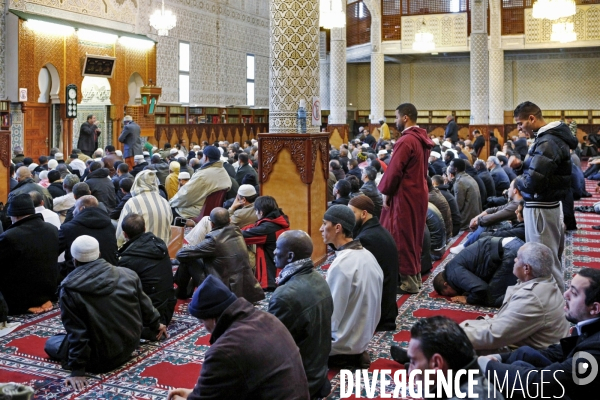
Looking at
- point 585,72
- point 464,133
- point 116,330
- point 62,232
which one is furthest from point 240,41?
point 116,330

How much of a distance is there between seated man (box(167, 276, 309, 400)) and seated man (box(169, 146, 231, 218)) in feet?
14.8

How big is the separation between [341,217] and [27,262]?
2293 millimetres

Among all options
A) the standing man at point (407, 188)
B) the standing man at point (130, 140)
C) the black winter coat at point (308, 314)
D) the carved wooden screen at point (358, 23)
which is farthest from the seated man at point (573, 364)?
the carved wooden screen at point (358, 23)

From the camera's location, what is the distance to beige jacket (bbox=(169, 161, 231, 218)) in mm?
6781

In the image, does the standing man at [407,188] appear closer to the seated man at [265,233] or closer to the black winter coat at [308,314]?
the seated man at [265,233]

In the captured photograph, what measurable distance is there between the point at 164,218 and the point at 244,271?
4.00 feet

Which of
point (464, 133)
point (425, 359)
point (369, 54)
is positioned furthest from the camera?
point (464, 133)

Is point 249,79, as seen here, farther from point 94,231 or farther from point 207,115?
point 94,231

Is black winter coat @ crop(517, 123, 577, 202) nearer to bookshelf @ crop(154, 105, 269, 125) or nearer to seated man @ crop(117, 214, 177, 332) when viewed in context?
seated man @ crop(117, 214, 177, 332)

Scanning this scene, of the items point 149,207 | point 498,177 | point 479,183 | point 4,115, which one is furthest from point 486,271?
point 4,115

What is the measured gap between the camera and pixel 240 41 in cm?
1850

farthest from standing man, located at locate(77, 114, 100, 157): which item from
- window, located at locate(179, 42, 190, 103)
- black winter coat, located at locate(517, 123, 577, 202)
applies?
black winter coat, located at locate(517, 123, 577, 202)

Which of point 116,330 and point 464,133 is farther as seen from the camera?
point 464,133

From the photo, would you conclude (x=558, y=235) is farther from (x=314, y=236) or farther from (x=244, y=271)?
(x=314, y=236)
